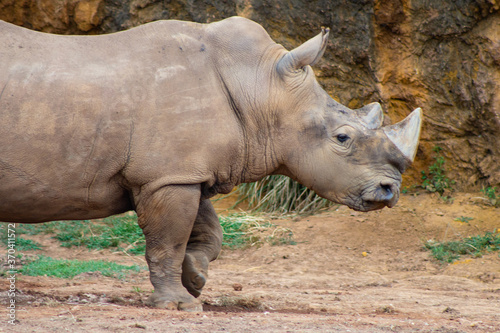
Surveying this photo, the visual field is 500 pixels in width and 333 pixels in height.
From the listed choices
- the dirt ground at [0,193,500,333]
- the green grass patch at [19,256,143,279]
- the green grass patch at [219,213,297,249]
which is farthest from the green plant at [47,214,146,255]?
the green grass patch at [219,213,297,249]

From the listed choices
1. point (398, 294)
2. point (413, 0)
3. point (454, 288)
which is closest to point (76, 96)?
point (398, 294)

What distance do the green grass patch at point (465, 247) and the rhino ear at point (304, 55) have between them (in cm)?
331

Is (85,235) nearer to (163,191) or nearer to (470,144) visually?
→ (163,191)

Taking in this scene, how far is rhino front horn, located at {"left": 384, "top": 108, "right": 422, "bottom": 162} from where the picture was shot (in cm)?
482

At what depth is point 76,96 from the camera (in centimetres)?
427

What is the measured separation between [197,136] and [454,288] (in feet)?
10.2

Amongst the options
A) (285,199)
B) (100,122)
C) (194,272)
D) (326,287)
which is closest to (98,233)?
(285,199)

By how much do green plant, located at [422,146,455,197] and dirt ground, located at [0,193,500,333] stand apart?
0.45ft

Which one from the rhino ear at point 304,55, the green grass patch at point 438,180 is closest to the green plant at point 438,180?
the green grass patch at point 438,180

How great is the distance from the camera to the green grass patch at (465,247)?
7230mm

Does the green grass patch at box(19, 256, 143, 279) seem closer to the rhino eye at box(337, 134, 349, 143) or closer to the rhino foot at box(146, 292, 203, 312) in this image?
the rhino foot at box(146, 292, 203, 312)

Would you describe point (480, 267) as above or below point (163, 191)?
below

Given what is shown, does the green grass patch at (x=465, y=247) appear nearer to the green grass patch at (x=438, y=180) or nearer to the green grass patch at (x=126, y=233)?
the green grass patch at (x=438, y=180)

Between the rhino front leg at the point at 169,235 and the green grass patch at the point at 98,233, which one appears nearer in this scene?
the rhino front leg at the point at 169,235
